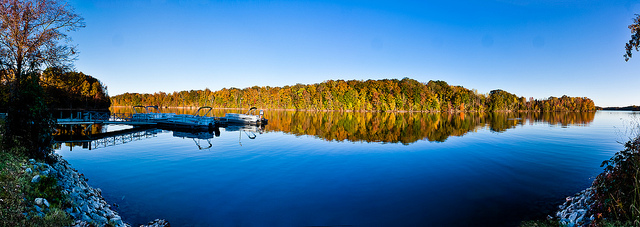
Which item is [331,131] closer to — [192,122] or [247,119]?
[192,122]

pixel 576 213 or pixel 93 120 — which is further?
pixel 93 120

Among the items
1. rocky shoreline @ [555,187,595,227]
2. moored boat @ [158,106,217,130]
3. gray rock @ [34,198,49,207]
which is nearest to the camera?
gray rock @ [34,198,49,207]

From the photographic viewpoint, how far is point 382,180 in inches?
514

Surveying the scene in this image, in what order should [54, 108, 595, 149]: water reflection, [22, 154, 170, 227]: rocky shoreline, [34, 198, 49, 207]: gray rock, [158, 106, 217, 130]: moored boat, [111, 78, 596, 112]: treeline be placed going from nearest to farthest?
1. [34, 198, 49, 207]: gray rock
2. [22, 154, 170, 227]: rocky shoreline
3. [54, 108, 595, 149]: water reflection
4. [158, 106, 217, 130]: moored boat
5. [111, 78, 596, 112]: treeline

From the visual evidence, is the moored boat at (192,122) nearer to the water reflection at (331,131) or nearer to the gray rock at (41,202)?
the water reflection at (331,131)

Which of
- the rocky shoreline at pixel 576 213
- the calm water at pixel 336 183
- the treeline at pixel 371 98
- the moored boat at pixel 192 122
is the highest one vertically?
the treeline at pixel 371 98

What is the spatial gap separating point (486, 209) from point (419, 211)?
2412 mm

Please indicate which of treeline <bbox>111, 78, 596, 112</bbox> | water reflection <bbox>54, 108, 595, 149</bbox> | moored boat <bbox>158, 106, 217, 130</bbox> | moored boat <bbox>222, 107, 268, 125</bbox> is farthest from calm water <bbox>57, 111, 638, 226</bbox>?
treeline <bbox>111, 78, 596, 112</bbox>

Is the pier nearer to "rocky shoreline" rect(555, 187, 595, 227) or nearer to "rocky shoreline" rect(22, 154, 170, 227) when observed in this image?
"rocky shoreline" rect(22, 154, 170, 227)

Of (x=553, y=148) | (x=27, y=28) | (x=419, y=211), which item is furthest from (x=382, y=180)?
(x=27, y=28)

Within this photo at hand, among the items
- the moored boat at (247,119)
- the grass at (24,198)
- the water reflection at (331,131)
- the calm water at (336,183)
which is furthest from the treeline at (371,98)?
the grass at (24,198)

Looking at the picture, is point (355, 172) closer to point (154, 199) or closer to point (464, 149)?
point (154, 199)

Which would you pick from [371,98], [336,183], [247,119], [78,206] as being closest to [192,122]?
[247,119]

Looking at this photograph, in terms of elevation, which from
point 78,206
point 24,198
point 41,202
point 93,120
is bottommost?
point 78,206
